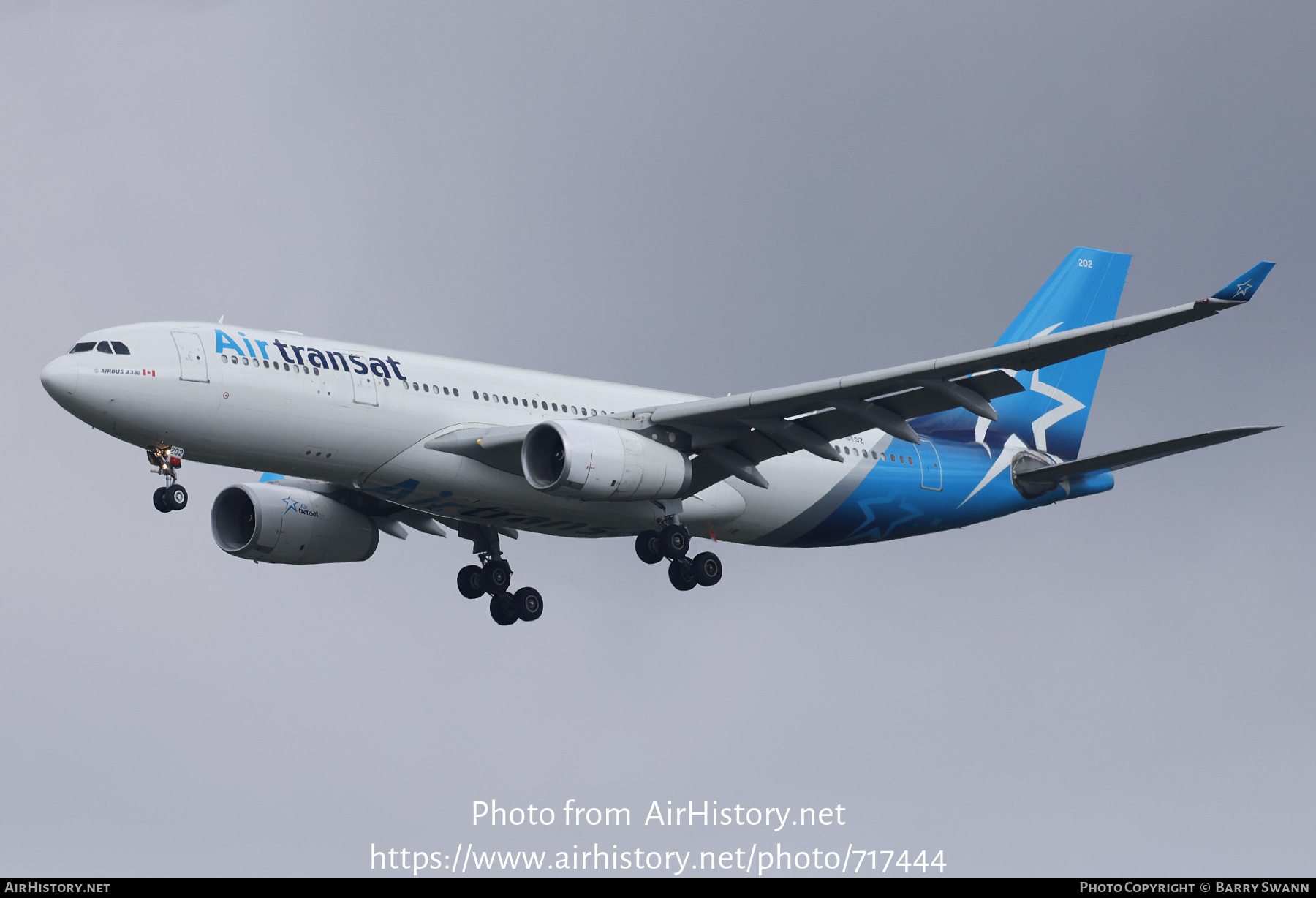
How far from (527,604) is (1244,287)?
18.8m

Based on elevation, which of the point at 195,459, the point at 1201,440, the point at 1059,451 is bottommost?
the point at 195,459

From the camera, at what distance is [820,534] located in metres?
39.9

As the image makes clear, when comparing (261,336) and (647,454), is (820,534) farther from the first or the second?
(261,336)

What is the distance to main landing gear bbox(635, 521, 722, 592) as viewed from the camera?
36.1 meters

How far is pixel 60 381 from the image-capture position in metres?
30.1

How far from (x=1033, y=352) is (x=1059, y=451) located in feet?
50.5

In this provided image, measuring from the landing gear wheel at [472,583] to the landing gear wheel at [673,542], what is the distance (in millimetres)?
5619

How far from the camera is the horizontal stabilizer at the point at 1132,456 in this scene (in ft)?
107

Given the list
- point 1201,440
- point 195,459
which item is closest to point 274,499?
point 195,459

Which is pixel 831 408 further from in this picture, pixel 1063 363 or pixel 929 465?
pixel 1063 363

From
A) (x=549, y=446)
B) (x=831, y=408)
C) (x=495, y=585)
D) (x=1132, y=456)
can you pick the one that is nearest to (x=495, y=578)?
(x=495, y=585)

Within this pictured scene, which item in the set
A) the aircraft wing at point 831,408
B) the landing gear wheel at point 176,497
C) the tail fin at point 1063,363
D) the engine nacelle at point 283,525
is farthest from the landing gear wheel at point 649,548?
the tail fin at point 1063,363

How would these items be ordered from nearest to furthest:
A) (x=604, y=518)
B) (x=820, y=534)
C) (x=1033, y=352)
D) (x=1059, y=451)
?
(x=1033, y=352), (x=604, y=518), (x=820, y=534), (x=1059, y=451)

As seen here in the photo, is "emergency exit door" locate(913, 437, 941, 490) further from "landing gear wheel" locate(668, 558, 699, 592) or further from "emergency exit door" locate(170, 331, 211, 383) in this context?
"emergency exit door" locate(170, 331, 211, 383)
